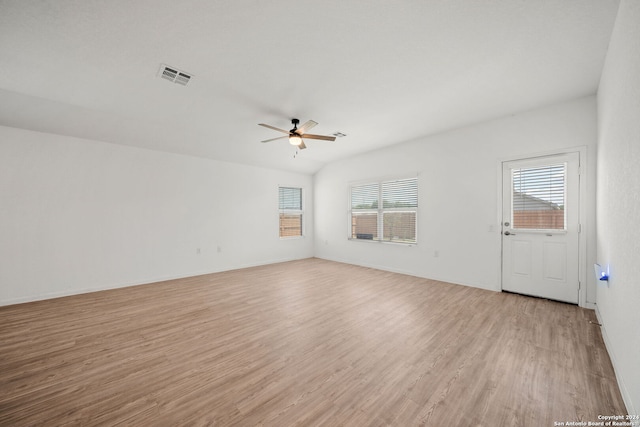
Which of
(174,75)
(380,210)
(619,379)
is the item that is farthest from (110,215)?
(619,379)

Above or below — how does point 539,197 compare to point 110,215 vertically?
above

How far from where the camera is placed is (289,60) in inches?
93.9

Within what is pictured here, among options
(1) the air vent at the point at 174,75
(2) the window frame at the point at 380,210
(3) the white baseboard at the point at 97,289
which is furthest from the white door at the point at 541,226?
(3) the white baseboard at the point at 97,289

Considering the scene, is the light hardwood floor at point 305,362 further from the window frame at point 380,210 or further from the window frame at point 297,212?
the window frame at point 297,212

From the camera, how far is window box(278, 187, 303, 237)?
6.66 metres

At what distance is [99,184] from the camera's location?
4078 mm

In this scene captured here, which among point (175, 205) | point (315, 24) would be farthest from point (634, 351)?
point (175, 205)

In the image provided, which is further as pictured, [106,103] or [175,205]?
[175,205]

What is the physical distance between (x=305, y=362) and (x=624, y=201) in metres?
2.69

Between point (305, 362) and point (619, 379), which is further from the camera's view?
point (305, 362)

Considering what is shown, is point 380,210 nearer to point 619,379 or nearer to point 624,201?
point 624,201

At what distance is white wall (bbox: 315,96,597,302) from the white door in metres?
0.13

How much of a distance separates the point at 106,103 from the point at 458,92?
4.78m

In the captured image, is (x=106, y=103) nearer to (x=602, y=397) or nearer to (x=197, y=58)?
(x=197, y=58)
